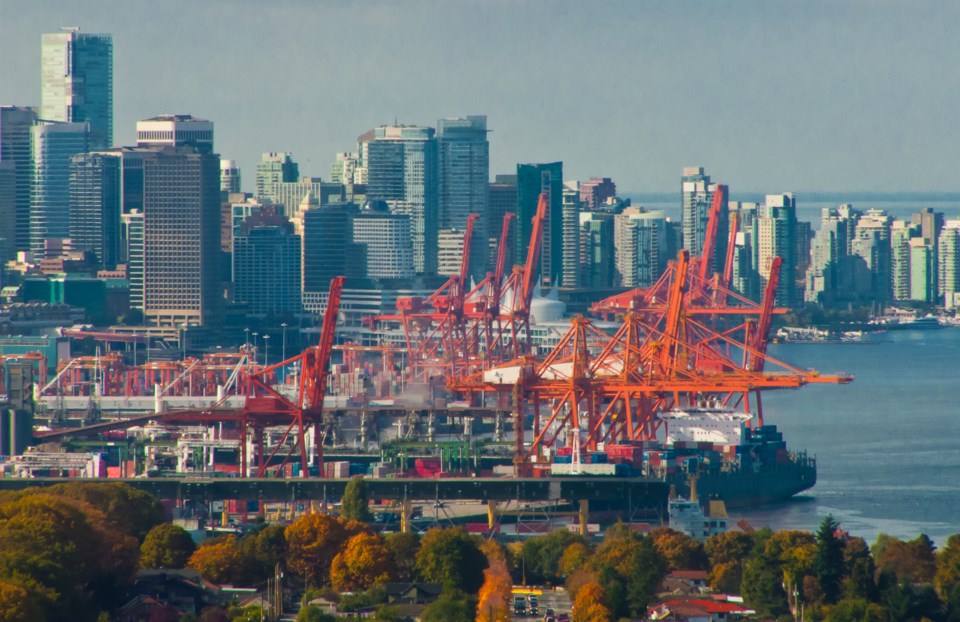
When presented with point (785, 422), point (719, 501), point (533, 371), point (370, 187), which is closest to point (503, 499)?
point (719, 501)

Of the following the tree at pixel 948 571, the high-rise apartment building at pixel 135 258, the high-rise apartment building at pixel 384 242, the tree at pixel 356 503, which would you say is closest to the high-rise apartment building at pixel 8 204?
the high-rise apartment building at pixel 135 258

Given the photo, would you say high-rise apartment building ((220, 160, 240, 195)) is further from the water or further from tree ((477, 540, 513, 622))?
tree ((477, 540, 513, 622))

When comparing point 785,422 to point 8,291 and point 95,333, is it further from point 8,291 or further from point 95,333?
point 8,291

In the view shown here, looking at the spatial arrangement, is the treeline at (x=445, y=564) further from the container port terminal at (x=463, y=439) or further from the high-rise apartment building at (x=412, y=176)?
the high-rise apartment building at (x=412, y=176)

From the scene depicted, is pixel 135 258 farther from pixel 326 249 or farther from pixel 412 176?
pixel 412 176

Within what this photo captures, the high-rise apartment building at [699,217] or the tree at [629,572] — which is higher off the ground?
the high-rise apartment building at [699,217]

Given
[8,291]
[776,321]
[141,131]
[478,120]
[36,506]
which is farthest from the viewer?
[478,120]
